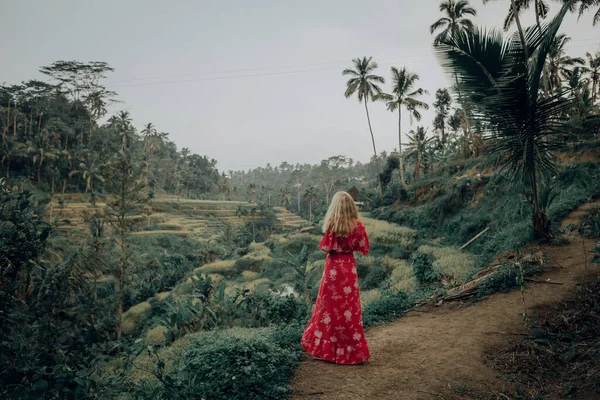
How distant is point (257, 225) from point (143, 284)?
24.0 m

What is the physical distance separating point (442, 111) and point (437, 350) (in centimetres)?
3464

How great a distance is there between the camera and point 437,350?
3869 mm

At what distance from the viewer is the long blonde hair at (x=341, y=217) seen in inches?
142

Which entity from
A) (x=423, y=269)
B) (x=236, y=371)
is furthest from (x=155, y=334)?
(x=236, y=371)

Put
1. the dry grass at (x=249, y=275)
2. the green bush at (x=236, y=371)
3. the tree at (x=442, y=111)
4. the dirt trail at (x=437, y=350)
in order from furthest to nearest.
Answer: the tree at (x=442, y=111)
the dry grass at (x=249, y=275)
the dirt trail at (x=437, y=350)
the green bush at (x=236, y=371)

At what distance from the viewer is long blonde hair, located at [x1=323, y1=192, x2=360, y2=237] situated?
142 inches

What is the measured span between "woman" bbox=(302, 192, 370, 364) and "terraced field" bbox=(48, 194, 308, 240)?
31555 mm

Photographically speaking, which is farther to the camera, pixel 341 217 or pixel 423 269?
pixel 423 269

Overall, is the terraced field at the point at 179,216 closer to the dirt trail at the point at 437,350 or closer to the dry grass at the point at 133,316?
the dry grass at the point at 133,316

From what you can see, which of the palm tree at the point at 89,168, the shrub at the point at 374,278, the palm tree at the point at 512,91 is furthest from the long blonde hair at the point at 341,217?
the palm tree at the point at 89,168

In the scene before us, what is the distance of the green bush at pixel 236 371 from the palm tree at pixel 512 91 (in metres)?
5.30

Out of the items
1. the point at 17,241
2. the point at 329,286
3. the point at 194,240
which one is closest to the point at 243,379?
the point at 329,286

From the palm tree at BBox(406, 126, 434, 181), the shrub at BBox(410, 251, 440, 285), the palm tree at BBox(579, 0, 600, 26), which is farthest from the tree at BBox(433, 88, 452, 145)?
the shrub at BBox(410, 251, 440, 285)

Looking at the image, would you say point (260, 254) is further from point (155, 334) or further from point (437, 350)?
point (437, 350)
